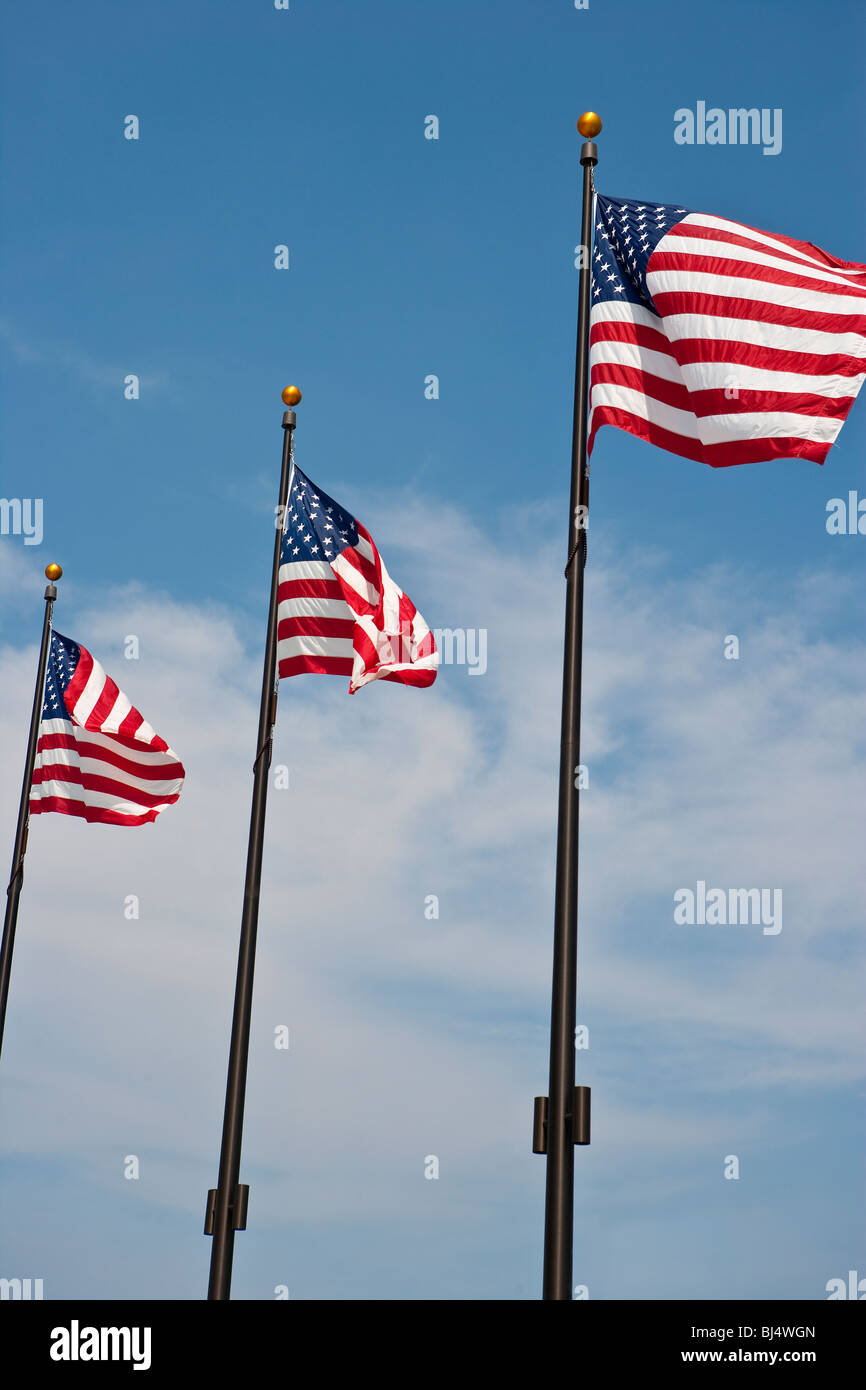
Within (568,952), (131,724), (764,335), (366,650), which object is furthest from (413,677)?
(568,952)

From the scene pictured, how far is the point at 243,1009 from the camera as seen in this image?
1567cm

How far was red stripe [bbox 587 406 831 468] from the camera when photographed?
41.5 ft

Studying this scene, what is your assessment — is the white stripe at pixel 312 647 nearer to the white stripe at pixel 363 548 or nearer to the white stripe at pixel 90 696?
the white stripe at pixel 363 548

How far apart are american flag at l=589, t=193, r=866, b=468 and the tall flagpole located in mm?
5862

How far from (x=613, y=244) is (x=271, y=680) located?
6.44 metres

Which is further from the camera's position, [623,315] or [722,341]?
[623,315]

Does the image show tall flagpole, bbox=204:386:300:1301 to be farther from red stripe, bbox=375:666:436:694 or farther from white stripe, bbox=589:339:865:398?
white stripe, bbox=589:339:865:398

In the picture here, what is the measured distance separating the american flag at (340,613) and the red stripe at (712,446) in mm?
5186

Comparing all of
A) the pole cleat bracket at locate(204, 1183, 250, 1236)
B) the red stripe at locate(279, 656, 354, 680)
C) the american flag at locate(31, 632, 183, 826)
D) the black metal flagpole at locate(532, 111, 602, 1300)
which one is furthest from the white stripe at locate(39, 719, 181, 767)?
the black metal flagpole at locate(532, 111, 602, 1300)

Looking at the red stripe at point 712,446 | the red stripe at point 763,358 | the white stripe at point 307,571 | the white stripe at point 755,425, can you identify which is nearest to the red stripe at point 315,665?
the white stripe at point 307,571

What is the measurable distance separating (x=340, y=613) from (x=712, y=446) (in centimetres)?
602

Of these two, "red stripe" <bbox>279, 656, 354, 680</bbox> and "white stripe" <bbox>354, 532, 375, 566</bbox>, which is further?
"white stripe" <bbox>354, 532, 375, 566</bbox>

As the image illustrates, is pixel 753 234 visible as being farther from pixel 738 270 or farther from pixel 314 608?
pixel 314 608
